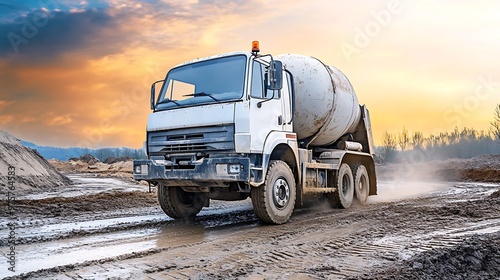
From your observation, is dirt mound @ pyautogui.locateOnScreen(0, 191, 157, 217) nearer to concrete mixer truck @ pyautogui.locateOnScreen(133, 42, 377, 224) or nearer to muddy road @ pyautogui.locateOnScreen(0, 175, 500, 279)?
muddy road @ pyautogui.locateOnScreen(0, 175, 500, 279)

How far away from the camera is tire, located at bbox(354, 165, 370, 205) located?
11695 mm

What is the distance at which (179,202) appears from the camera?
351 inches

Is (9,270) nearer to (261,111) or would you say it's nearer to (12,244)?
(12,244)

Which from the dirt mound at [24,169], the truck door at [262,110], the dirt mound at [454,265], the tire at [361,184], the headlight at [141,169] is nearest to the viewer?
the dirt mound at [454,265]

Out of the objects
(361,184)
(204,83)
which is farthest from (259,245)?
(361,184)

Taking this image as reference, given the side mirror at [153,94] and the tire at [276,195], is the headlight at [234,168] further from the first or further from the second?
the side mirror at [153,94]

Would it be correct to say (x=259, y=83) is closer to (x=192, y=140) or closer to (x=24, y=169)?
(x=192, y=140)

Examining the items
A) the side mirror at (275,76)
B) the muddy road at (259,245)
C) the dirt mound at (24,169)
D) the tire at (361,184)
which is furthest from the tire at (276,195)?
the dirt mound at (24,169)

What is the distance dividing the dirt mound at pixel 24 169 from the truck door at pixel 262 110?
11.0 m

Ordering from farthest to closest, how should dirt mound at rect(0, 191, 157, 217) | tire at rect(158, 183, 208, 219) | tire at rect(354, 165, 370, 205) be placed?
tire at rect(354, 165, 370, 205) < dirt mound at rect(0, 191, 157, 217) < tire at rect(158, 183, 208, 219)

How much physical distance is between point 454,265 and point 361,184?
25.0ft

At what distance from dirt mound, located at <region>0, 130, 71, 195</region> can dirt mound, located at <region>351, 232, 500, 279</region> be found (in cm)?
1392

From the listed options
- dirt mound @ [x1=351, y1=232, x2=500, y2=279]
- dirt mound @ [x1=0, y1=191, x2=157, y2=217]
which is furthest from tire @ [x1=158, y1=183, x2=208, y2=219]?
dirt mound @ [x1=351, y1=232, x2=500, y2=279]

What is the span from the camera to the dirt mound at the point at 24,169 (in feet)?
52.5
